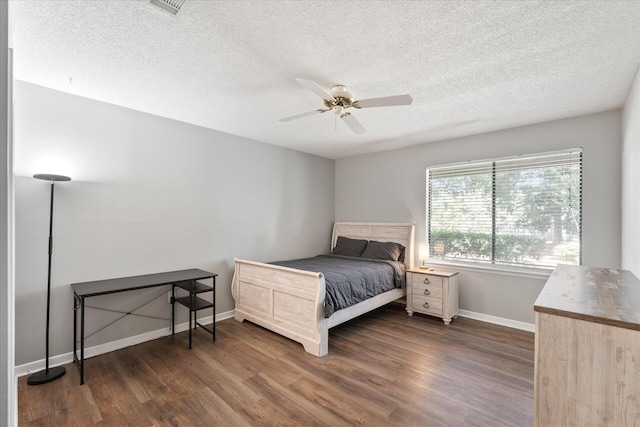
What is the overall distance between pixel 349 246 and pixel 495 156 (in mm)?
2515

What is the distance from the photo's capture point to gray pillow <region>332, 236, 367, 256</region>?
16.0 ft

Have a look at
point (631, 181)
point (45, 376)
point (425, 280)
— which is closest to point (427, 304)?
point (425, 280)

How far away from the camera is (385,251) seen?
4.54 metres


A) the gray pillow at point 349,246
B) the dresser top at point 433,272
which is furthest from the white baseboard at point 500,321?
the gray pillow at point 349,246

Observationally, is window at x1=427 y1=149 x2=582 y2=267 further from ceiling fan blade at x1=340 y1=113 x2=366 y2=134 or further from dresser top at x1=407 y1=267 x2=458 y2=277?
ceiling fan blade at x1=340 y1=113 x2=366 y2=134

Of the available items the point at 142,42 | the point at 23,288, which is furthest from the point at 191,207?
the point at 142,42

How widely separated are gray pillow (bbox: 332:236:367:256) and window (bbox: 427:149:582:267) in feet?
3.59

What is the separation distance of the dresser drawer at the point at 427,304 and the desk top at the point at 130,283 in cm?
279

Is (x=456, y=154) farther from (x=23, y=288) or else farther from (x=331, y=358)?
(x=23, y=288)

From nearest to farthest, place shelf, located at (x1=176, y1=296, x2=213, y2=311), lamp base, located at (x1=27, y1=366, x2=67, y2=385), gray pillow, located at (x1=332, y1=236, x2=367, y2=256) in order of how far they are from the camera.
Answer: lamp base, located at (x1=27, y1=366, x2=67, y2=385), shelf, located at (x1=176, y1=296, x2=213, y2=311), gray pillow, located at (x1=332, y1=236, x2=367, y2=256)

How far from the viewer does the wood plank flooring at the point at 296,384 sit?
79.1 inches

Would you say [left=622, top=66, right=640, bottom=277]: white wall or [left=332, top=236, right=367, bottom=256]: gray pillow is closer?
[left=622, top=66, right=640, bottom=277]: white wall

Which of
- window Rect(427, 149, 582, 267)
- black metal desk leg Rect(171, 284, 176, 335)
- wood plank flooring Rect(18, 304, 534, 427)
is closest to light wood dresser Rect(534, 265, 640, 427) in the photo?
wood plank flooring Rect(18, 304, 534, 427)

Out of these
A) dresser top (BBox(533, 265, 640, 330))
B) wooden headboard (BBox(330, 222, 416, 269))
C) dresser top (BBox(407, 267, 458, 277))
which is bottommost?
dresser top (BBox(407, 267, 458, 277))
